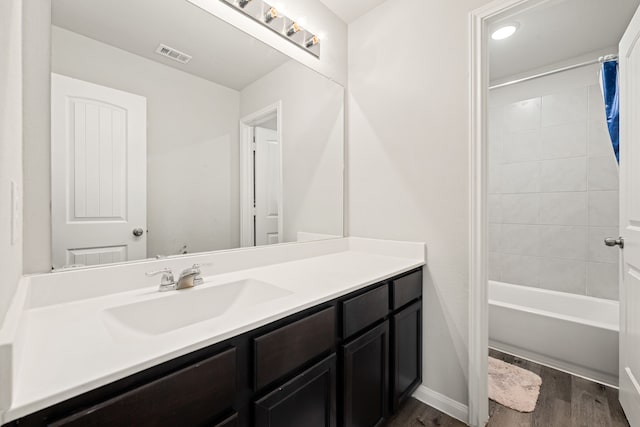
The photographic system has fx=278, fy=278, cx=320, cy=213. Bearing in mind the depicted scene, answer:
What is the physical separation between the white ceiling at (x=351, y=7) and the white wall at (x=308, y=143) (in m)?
0.46

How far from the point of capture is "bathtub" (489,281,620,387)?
1731 mm

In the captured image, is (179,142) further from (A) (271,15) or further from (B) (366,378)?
(B) (366,378)

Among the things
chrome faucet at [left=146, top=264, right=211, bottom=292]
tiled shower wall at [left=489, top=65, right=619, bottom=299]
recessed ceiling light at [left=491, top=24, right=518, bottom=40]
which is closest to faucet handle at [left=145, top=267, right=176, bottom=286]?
chrome faucet at [left=146, top=264, right=211, bottom=292]

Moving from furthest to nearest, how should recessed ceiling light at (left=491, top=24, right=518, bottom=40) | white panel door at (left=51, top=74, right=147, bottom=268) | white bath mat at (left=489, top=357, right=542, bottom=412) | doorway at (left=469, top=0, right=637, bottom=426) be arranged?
doorway at (left=469, top=0, right=637, bottom=426)
recessed ceiling light at (left=491, top=24, right=518, bottom=40)
white bath mat at (left=489, top=357, right=542, bottom=412)
white panel door at (left=51, top=74, right=147, bottom=268)

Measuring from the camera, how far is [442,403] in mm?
1518

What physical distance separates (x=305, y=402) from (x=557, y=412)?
152cm

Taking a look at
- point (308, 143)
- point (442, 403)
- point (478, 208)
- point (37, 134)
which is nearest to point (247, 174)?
point (308, 143)

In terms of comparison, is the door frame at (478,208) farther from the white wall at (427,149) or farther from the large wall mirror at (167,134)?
the large wall mirror at (167,134)

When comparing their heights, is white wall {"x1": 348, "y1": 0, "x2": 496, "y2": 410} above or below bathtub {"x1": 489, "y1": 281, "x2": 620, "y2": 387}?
above

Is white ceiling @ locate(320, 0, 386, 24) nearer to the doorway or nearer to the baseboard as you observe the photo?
the doorway

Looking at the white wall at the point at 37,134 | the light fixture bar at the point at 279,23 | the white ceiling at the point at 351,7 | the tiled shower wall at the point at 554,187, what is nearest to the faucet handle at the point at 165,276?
the white wall at the point at 37,134

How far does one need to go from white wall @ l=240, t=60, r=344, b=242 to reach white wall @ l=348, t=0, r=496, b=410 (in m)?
0.18

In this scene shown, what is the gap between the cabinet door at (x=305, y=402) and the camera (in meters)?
0.80

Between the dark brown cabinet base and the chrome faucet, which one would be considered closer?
the dark brown cabinet base
